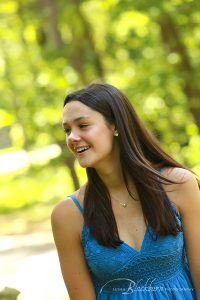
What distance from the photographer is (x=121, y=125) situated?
9.44 ft

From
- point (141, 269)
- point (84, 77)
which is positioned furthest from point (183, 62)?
point (141, 269)

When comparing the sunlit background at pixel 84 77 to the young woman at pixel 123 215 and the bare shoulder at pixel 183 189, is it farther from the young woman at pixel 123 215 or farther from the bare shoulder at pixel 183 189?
the bare shoulder at pixel 183 189

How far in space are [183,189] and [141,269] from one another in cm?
39

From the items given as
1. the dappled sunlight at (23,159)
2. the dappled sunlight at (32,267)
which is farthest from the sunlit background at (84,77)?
the dappled sunlight at (23,159)

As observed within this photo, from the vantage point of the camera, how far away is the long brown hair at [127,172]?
9.28 feet

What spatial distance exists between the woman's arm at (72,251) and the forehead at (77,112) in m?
0.39

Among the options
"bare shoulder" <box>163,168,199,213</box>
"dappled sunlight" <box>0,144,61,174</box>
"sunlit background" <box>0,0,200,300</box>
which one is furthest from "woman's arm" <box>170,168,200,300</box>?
"dappled sunlight" <box>0,144,61,174</box>

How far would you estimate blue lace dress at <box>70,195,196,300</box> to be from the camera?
279cm

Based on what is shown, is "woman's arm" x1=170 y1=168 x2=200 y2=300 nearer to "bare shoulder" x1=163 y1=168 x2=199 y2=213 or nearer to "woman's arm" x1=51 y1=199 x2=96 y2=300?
"bare shoulder" x1=163 y1=168 x2=199 y2=213

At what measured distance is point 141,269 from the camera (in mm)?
2805

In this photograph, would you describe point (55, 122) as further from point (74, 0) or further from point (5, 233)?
point (5, 233)

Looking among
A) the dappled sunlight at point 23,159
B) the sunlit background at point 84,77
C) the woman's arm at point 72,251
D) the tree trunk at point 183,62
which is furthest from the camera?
the dappled sunlight at point 23,159

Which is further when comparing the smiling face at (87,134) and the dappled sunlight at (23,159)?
the dappled sunlight at (23,159)

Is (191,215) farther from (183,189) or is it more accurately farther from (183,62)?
(183,62)
